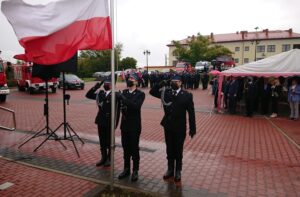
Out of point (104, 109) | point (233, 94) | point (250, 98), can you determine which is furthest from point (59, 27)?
point (233, 94)

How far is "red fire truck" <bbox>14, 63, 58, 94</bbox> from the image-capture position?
26.3m

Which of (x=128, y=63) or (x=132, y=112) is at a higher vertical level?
(x=128, y=63)

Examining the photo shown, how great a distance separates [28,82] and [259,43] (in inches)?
2507

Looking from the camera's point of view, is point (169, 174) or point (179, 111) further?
point (169, 174)

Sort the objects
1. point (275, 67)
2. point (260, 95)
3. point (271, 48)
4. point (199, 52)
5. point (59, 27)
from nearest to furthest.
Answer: point (59, 27) < point (275, 67) < point (260, 95) < point (199, 52) < point (271, 48)

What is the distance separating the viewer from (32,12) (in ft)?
18.1

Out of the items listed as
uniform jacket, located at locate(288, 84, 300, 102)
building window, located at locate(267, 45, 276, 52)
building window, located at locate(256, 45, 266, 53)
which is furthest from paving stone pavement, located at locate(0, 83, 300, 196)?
building window, located at locate(256, 45, 266, 53)

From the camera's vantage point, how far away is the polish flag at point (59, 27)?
5301 mm

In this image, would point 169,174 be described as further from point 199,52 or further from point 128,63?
point 128,63

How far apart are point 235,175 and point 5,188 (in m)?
4.44

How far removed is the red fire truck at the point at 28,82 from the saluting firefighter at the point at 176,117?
71.3 ft

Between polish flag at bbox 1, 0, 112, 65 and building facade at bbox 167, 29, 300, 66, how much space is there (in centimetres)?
7060

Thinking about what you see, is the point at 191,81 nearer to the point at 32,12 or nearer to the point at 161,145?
the point at 161,145

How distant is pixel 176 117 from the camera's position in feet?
19.2
